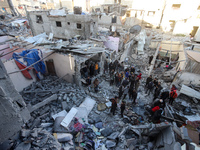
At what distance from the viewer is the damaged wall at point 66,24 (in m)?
14.3

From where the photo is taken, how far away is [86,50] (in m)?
8.41

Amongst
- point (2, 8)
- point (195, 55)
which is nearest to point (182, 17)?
point (195, 55)

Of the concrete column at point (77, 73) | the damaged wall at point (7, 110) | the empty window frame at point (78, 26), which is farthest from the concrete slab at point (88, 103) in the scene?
the empty window frame at point (78, 26)

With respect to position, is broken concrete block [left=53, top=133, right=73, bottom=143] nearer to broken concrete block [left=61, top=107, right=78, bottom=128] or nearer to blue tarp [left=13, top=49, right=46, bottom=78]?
broken concrete block [left=61, top=107, right=78, bottom=128]

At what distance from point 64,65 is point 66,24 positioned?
31.5ft

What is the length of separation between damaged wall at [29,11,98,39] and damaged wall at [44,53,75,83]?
761cm

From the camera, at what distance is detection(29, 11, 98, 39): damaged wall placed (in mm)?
14312

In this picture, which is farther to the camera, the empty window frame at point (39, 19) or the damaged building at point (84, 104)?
the empty window frame at point (39, 19)

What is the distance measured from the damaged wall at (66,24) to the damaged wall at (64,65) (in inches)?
300

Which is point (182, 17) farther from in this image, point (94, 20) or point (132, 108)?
point (132, 108)

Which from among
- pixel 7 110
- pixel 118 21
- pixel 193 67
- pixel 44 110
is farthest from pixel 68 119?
pixel 118 21

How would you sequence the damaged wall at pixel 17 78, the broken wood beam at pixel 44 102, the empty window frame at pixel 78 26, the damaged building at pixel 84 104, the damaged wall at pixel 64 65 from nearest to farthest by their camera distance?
the damaged building at pixel 84 104
the broken wood beam at pixel 44 102
the damaged wall at pixel 17 78
the damaged wall at pixel 64 65
the empty window frame at pixel 78 26

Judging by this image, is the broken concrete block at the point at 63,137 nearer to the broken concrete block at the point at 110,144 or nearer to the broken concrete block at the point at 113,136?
the broken concrete block at the point at 110,144

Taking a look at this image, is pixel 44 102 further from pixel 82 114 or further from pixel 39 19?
pixel 39 19
